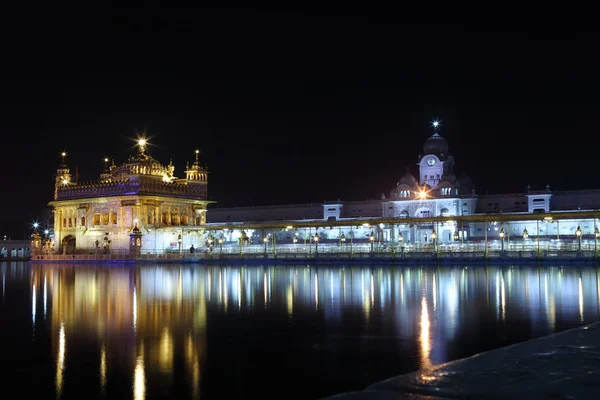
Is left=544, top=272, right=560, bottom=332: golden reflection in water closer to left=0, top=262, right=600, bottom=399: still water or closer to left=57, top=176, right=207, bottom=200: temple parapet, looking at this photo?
left=0, top=262, right=600, bottom=399: still water

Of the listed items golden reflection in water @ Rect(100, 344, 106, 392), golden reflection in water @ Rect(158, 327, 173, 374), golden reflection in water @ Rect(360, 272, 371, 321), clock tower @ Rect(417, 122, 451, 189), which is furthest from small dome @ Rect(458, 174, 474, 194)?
golden reflection in water @ Rect(100, 344, 106, 392)

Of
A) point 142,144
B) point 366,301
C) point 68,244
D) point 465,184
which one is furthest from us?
point 465,184

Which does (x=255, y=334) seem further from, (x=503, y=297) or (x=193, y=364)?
(x=503, y=297)

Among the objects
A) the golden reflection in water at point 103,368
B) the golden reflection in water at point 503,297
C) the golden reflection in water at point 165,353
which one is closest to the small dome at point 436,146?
the golden reflection in water at point 503,297

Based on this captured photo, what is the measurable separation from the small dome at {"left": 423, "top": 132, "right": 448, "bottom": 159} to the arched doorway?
3940 cm

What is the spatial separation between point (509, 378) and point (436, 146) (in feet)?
240

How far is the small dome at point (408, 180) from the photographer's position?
75.8m

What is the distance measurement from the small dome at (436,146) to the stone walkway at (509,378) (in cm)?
7037

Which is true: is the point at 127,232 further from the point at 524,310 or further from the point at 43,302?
the point at 524,310

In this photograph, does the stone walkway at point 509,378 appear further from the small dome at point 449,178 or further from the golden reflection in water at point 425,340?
the small dome at point 449,178

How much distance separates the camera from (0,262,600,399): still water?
862 cm

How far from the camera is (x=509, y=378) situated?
7727 mm

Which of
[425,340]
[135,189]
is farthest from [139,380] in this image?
[135,189]

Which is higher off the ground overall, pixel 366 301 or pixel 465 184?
pixel 465 184
